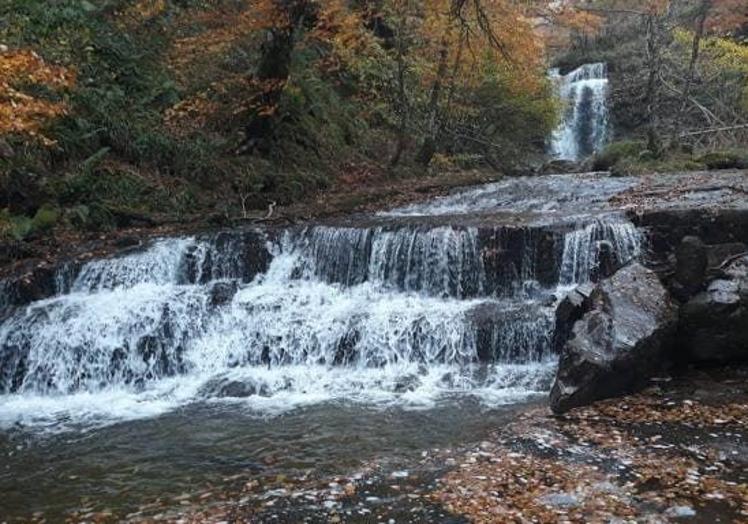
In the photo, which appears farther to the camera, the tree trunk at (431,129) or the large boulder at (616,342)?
the tree trunk at (431,129)

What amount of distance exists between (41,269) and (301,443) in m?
6.86

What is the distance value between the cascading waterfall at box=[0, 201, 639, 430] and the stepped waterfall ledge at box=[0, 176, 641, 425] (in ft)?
0.08

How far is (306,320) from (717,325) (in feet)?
19.7

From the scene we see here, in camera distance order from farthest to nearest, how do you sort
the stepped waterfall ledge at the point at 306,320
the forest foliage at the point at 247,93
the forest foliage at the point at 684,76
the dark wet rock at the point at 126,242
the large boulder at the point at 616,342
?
the forest foliage at the point at 684,76 < the forest foliage at the point at 247,93 < the dark wet rock at the point at 126,242 < the stepped waterfall ledge at the point at 306,320 < the large boulder at the point at 616,342

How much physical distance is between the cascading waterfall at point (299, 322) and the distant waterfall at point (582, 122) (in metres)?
22.0

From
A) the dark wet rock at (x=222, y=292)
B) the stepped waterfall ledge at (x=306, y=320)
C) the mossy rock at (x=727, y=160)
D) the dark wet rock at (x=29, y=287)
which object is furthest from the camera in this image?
the mossy rock at (x=727, y=160)

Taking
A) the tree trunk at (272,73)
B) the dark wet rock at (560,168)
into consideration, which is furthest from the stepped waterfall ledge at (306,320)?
the dark wet rock at (560,168)

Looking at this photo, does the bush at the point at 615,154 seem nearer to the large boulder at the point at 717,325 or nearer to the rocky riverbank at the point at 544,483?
the large boulder at the point at 717,325

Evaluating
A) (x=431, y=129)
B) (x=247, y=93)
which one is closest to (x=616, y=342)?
(x=247, y=93)

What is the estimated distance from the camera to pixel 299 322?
1105cm

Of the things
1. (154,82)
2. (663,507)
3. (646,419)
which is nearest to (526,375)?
(646,419)

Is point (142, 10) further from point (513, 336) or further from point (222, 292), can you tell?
point (513, 336)

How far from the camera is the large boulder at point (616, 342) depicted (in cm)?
804

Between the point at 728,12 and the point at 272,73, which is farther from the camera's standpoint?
the point at 728,12
